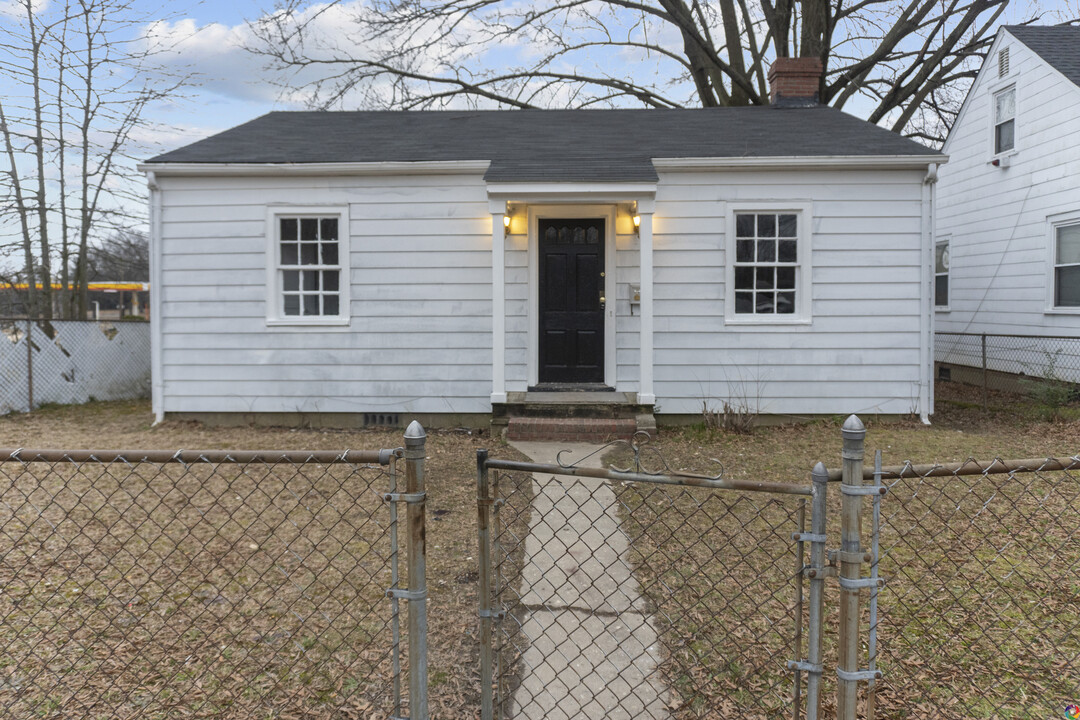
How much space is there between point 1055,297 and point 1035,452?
4.71 metres

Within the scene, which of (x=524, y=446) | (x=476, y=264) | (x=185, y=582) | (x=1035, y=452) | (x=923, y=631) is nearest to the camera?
(x=923, y=631)

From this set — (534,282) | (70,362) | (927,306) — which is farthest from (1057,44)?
(70,362)

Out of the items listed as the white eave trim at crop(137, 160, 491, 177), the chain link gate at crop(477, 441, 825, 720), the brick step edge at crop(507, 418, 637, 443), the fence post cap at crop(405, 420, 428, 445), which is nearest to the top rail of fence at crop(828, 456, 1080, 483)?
the chain link gate at crop(477, 441, 825, 720)

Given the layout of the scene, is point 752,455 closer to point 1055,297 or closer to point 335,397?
point 335,397

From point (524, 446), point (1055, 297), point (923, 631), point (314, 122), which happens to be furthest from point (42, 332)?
point (1055, 297)

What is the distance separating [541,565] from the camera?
4.18 meters

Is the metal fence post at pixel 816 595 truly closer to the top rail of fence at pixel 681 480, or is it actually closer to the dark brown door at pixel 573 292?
the top rail of fence at pixel 681 480

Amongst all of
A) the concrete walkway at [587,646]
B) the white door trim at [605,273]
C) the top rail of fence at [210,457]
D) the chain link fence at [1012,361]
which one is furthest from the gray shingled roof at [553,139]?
the top rail of fence at [210,457]

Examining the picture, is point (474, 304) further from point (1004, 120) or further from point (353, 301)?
point (1004, 120)

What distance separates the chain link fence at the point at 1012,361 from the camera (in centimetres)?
993

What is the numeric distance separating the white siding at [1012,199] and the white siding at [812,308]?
11.3ft

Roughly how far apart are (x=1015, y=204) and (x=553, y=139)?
7798 mm

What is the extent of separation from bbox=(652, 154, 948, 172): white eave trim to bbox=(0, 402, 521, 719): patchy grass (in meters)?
5.17

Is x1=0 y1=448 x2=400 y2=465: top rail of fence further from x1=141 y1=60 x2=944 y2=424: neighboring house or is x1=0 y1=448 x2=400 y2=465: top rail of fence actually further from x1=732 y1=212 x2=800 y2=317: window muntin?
x1=732 y1=212 x2=800 y2=317: window muntin
